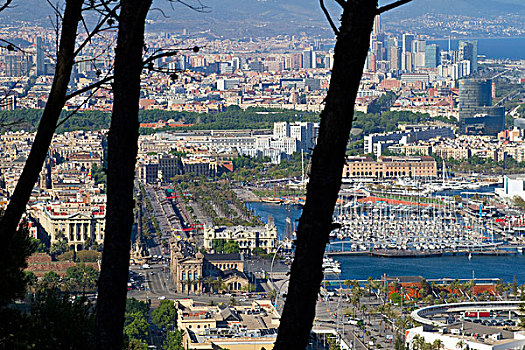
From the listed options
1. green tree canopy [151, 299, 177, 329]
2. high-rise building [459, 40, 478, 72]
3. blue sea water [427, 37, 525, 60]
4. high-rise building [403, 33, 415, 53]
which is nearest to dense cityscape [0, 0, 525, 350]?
green tree canopy [151, 299, 177, 329]

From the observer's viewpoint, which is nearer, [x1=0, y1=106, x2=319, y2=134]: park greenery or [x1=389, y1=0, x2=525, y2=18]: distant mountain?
→ [x1=0, y1=106, x2=319, y2=134]: park greenery


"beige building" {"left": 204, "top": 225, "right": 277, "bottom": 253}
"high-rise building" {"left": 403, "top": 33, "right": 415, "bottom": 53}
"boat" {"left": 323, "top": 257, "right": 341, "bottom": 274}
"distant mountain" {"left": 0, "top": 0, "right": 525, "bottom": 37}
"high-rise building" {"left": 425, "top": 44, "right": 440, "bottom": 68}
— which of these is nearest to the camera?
"boat" {"left": 323, "top": 257, "right": 341, "bottom": 274}

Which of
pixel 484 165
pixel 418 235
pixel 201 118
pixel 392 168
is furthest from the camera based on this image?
pixel 201 118

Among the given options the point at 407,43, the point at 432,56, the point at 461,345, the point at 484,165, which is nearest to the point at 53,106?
the point at 461,345

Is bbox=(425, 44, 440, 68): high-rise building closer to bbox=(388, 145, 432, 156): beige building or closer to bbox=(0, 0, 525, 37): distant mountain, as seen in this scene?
bbox=(0, 0, 525, 37): distant mountain

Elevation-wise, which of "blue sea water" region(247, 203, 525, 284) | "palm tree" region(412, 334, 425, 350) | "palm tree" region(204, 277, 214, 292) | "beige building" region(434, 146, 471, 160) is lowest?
"blue sea water" region(247, 203, 525, 284)

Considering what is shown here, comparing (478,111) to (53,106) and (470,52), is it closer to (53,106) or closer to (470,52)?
(470,52)

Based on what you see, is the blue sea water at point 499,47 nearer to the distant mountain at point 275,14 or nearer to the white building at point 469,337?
the distant mountain at point 275,14

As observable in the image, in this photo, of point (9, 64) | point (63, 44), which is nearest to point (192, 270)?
point (63, 44)
